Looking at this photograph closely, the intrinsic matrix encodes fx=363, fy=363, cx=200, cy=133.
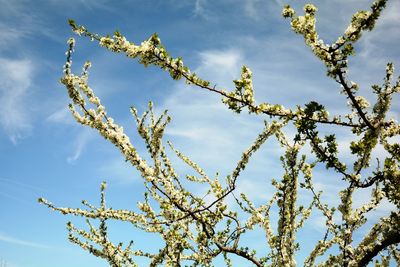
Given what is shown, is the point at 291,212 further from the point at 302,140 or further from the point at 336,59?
the point at 336,59

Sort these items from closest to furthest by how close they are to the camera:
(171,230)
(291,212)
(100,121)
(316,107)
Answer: (316,107), (100,121), (291,212), (171,230)

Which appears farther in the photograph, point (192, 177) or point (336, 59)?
point (192, 177)

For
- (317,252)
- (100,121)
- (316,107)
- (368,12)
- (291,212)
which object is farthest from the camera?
(317,252)

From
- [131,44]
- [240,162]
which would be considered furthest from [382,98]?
[131,44]

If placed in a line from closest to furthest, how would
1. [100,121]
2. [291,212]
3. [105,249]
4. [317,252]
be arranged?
[100,121], [291,212], [317,252], [105,249]

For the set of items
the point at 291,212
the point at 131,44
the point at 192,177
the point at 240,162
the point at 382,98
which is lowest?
the point at 291,212

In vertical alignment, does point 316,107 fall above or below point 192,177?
below

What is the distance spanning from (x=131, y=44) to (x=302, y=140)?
2797mm

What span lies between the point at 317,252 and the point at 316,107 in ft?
16.6

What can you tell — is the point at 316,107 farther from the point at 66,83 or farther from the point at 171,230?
the point at 171,230

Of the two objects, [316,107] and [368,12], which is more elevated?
Result: [368,12]

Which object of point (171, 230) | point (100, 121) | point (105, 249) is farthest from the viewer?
point (105, 249)

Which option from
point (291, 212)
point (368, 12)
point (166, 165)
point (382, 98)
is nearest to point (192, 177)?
point (166, 165)

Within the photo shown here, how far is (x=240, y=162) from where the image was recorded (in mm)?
6020
